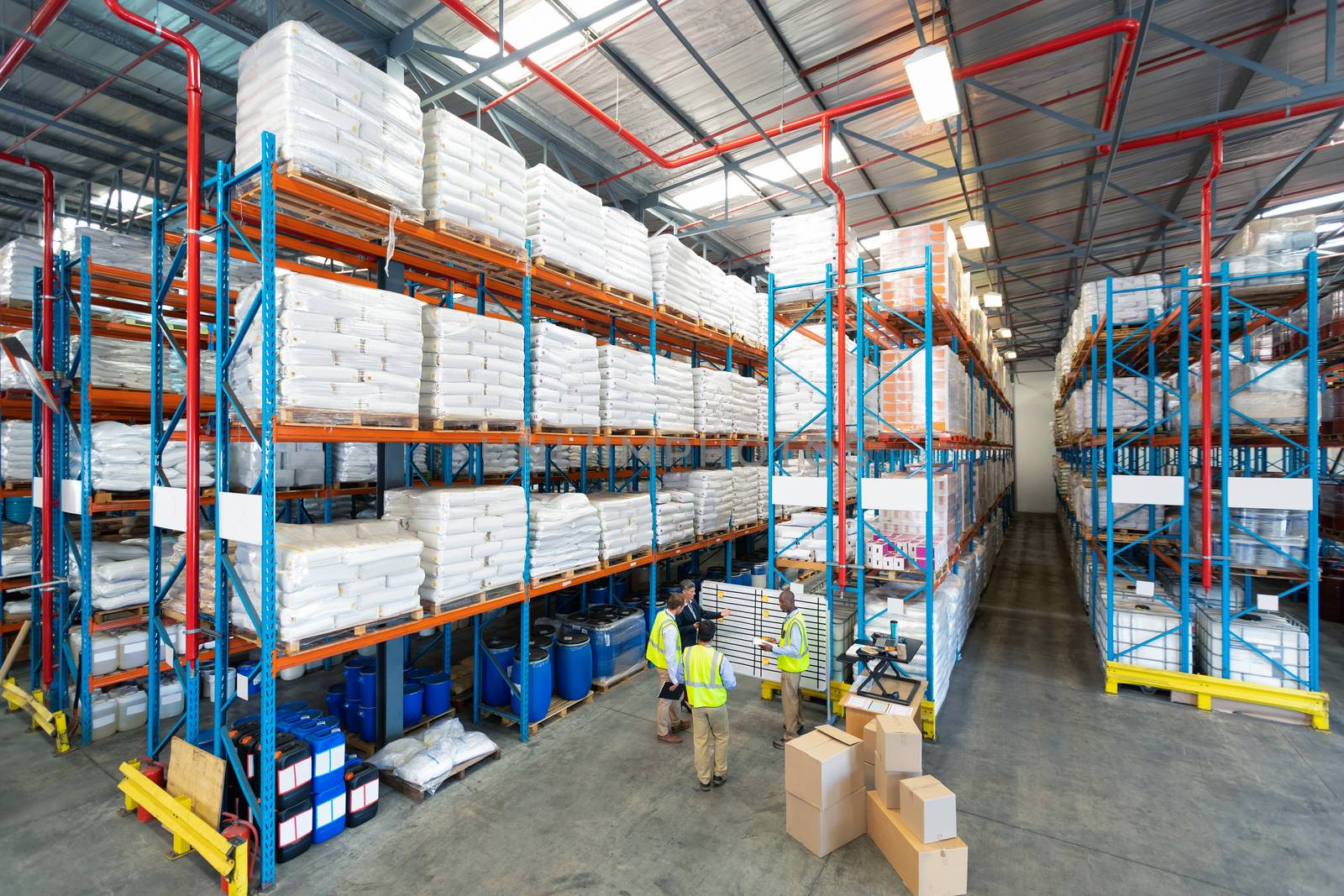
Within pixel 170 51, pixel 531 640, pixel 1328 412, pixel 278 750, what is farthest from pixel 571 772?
pixel 1328 412

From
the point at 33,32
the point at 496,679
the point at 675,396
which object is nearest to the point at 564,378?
the point at 675,396

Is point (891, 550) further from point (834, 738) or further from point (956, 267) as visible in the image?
point (956, 267)

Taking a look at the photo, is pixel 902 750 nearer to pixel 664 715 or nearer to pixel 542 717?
pixel 664 715

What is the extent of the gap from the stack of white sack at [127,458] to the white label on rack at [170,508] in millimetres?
927

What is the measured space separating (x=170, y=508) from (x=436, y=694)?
121 inches

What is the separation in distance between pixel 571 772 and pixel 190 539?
153 inches

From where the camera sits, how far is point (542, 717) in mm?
6715

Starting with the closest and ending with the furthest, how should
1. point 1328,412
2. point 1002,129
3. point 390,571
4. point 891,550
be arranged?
point 390,571 → point 891,550 → point 1328,412 → point 1002,129

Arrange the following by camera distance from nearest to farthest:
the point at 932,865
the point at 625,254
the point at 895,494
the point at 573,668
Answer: the point at 932,865
the point at 895,494
the point at 573,668
the point at 625,254

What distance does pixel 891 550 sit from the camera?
23.7 feet

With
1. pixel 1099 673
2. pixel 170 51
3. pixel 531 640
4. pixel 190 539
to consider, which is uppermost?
pixel 170 51

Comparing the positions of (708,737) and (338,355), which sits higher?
(338,355)

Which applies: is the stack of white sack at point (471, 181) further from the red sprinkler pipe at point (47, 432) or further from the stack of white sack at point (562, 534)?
the red sprinkler pipe at point (47, 432)

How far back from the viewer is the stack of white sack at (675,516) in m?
9.05
